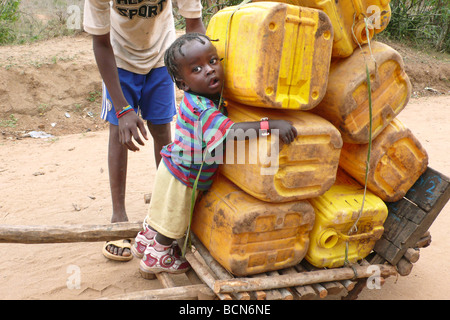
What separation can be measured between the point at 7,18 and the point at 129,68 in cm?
706

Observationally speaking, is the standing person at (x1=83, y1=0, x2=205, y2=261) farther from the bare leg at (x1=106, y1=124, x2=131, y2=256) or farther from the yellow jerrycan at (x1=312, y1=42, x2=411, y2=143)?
the yellow jerrycan at (x1=312, y1=42, x2=411, y2=143)

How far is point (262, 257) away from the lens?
1993 millimetres

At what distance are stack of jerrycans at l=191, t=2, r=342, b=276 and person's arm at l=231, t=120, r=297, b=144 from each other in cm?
3

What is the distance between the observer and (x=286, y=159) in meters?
1.83

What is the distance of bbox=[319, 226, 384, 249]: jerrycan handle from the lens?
207 cm

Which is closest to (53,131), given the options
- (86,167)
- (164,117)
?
(86,167)

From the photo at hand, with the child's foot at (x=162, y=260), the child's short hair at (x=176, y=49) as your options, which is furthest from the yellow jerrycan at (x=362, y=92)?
the child's foot at (x=162, y=260)

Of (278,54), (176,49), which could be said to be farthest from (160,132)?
(278,54)

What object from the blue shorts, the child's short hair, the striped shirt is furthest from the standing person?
the child's short hair

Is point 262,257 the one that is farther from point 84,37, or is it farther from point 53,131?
point 84,37

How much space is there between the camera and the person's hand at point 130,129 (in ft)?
7.41

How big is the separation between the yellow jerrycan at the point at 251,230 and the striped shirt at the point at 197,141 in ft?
0.48

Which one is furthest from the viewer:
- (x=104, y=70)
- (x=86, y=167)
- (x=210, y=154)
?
(x=86, y=167)

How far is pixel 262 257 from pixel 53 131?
496 centimetres
